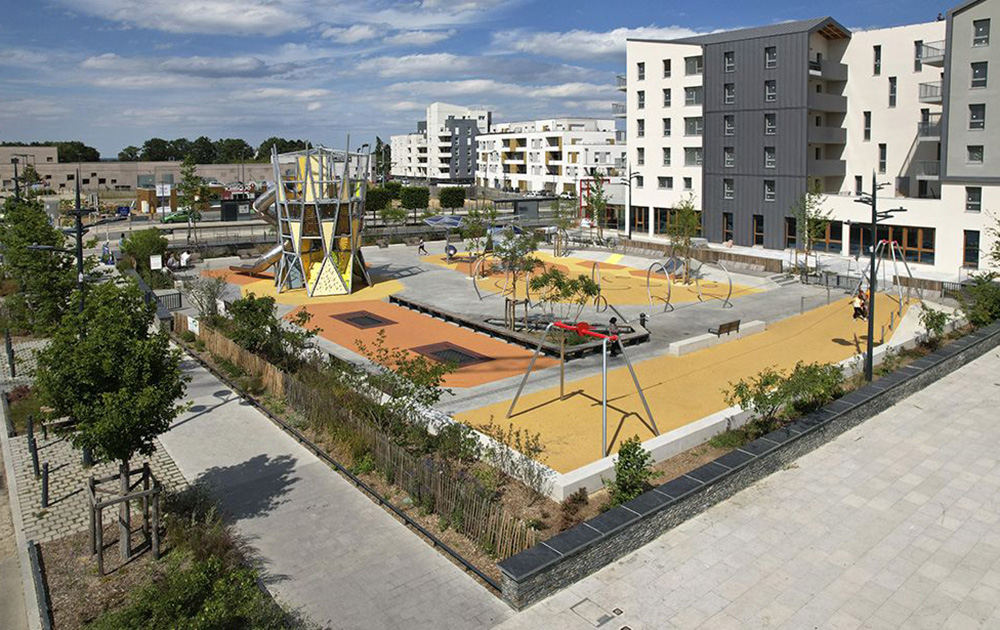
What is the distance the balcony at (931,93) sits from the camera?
4620 cm

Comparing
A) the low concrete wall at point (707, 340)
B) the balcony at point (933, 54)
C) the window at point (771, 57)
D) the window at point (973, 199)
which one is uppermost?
the window at point (771, 57)

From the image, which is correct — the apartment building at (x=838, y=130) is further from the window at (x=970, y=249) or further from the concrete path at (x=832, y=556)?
the concrete path at (x=832, y=556)

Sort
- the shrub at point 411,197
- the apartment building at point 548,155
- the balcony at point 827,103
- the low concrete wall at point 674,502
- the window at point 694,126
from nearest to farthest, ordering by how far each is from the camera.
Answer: the low concrete wall at point 674,502, the balcony at point 827,103, the window at point 694,126, the shrub at point 411,197, the apartment building at point 548,155

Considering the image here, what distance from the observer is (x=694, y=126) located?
5756 cm

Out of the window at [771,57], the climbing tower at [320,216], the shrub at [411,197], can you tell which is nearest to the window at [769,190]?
the window at [771,57]

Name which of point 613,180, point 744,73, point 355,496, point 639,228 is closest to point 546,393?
point 355,496

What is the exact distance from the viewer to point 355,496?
51.6 ft

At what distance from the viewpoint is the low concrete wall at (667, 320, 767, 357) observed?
26.9m

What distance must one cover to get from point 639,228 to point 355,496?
167 feet

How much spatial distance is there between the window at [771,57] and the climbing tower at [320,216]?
92.4 ft

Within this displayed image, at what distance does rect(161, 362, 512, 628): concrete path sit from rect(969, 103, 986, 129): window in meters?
39.7

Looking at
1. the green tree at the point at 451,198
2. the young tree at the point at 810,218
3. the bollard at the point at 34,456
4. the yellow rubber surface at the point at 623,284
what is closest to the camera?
the bollard at the point at 34,456

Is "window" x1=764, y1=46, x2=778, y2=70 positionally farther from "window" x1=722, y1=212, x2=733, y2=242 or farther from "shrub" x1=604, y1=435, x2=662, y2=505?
"shrub" x1=604, y1=435, x2=662, y2=505

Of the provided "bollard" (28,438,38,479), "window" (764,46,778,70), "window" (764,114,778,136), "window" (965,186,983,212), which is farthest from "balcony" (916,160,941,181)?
"bollard" (28,438,38,479)
